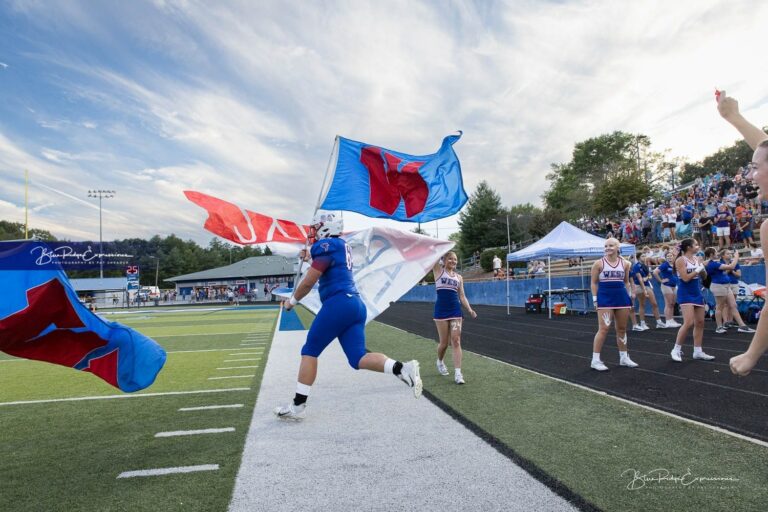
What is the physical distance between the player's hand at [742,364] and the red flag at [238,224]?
4987 mm

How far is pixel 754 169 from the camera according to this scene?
7.40ft

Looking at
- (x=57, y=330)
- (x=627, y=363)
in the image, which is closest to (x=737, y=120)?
(x=57, y=330)

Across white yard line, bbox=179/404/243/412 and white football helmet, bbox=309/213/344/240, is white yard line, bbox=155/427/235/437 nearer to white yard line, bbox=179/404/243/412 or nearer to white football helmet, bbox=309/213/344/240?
white yard line, bbox=179/404/243/412

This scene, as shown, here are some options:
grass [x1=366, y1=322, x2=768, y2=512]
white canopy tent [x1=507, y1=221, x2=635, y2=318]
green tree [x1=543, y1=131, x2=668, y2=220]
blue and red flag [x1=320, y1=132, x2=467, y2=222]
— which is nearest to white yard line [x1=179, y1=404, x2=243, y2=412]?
grass [x1=366, y1=322, x2=768, y2=512]

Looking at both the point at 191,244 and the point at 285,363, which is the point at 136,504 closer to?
the point at 285,363

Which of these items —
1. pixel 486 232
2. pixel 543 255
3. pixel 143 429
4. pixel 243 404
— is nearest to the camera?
pixel 143 429

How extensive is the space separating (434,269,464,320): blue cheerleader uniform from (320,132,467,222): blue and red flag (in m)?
1.09

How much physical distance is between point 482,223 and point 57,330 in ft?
203

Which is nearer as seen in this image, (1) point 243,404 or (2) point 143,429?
(2) point 143,429

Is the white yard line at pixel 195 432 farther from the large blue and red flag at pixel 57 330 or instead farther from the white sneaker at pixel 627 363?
the white sneaker at pixel 627 363

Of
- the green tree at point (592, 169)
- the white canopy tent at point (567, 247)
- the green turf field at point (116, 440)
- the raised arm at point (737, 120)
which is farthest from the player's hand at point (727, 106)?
the green tree at point (592, 169)

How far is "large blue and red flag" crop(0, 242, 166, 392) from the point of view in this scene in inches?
154

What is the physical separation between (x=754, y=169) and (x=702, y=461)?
244cm

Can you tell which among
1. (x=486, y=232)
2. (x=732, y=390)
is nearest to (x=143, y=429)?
(x=732, y=390)
